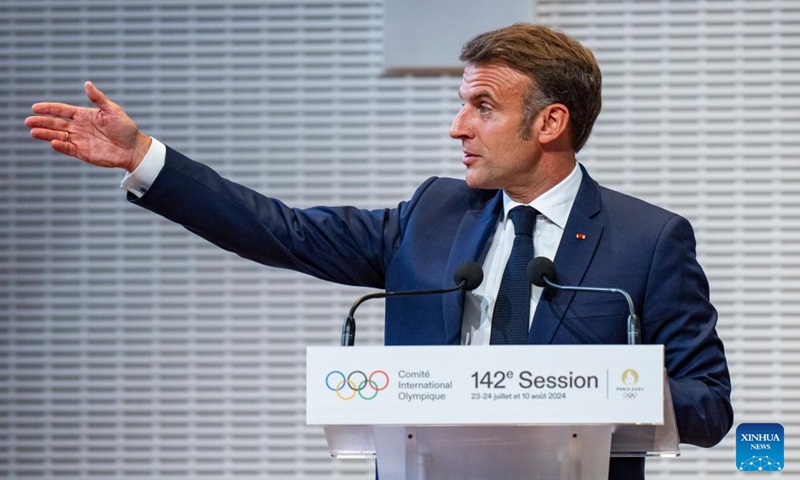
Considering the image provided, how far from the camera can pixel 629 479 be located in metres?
2.66

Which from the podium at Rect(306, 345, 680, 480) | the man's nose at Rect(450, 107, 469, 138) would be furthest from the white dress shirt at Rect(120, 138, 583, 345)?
the podium at Rect(306, 345, 680, 480)

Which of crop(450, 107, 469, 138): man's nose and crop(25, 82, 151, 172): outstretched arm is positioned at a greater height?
crop(450, 107, 469, 138): man's nose

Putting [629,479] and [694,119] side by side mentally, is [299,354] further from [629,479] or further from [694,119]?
[629,479]

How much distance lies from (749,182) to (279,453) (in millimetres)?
2384

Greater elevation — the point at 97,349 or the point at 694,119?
the point at 694,119

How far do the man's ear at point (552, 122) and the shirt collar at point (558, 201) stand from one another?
0.12m

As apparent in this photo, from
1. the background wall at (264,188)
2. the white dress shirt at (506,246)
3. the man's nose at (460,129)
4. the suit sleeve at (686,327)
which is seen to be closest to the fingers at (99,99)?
the man's nose at (460,129)

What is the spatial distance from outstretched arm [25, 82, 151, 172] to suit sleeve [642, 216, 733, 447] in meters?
1.28

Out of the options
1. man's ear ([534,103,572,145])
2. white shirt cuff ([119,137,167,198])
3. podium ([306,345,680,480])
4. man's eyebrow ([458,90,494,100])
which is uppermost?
man's eyebrow ([458,90,494,100])

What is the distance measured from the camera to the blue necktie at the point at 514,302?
8.95 ft

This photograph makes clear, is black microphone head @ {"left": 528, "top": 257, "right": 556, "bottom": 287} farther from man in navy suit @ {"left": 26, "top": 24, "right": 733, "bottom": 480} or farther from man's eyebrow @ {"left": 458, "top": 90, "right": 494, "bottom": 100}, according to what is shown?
man's eyebrow @ {"left": 458, "top": 90, "right": 494, "bottom": 100}

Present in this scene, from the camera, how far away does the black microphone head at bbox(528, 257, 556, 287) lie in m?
2.50

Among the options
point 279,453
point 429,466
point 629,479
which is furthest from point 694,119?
point 429,466

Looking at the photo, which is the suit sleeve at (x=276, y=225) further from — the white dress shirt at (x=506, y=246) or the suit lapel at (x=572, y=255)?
the suit lapel at (x=572, y=255)
